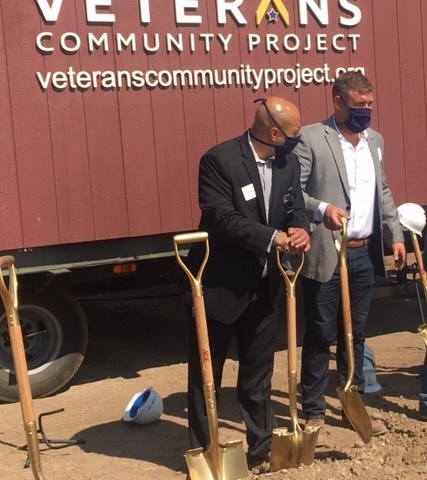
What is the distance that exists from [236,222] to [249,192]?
20cm

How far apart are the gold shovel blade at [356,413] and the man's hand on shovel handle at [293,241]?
100 centimetres

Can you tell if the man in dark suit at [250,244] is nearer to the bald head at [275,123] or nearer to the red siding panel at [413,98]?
the bald head at [275,123]

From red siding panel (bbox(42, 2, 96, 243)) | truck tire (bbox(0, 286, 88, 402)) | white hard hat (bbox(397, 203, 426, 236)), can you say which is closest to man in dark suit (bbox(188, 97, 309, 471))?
white hard hat (bbox(397, 203, 426, 236))

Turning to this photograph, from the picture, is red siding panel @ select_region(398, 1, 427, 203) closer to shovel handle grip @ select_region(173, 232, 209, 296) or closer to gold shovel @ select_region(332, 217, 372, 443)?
A: gold shovel @ select_region(332, 217, 372, 443)

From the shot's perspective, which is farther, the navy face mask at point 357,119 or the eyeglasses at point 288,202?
the navy face mask at point 357,119

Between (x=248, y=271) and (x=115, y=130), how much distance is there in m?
2.07

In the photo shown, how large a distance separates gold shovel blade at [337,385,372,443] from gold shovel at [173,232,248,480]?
826mm

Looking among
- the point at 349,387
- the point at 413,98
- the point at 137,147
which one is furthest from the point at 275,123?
the point at 413,98

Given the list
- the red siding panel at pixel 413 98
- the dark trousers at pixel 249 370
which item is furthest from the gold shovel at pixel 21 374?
the red siding panel at pixel 413 98

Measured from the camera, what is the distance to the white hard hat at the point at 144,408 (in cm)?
550

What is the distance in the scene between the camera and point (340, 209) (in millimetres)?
4887

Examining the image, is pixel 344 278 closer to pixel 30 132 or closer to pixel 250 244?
pixel 250 244

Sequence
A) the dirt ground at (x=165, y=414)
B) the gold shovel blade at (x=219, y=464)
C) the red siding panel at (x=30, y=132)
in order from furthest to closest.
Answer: the red siding panel at (x=30, y=132)
the dirt ground at (x=165, y=414)
the gold shovel blade at (x=219, y=464)

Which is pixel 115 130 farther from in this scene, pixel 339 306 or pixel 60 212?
pixel 339 306
